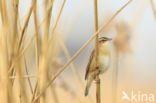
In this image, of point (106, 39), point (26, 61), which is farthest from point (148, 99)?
point (26, 61)

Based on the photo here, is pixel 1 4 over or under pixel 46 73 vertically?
over

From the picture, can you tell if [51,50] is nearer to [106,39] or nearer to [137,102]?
[137,102]

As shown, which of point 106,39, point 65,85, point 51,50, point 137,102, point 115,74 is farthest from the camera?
point 106,39

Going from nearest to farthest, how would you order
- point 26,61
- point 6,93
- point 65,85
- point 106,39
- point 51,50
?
1. point 6,93
2. point 51,50
3. point 26,61
4. point 65,85
5. point 106,39


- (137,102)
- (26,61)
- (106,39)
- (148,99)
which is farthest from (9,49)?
(106,39)

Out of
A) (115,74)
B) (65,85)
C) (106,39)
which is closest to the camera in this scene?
(115,74)

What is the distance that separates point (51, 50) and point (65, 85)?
41 centimetres

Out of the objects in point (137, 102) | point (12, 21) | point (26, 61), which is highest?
point (12, 21)

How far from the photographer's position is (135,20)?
908 mm

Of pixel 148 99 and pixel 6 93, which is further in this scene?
pixel 148 99

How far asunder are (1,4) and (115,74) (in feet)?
1.76

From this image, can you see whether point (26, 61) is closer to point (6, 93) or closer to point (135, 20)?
point (6, 93)

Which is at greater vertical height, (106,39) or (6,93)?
(106,39)

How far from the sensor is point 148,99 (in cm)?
142
